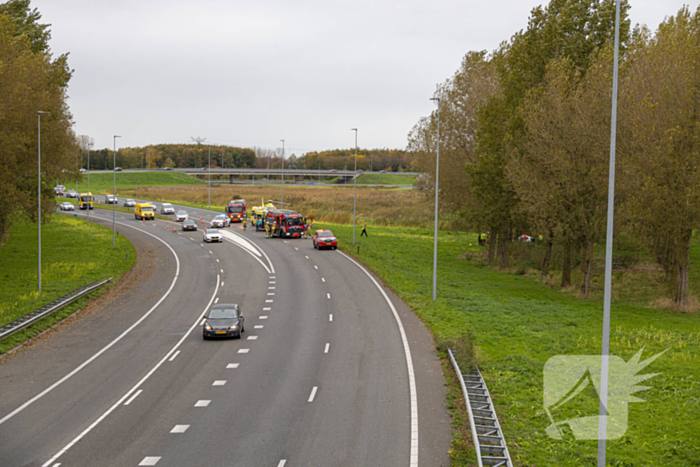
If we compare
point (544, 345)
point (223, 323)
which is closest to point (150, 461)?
point (223, 323)

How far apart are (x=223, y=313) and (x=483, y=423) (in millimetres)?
14857

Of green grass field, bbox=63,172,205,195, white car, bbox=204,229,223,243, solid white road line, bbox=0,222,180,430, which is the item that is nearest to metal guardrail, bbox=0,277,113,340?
solid white road line, bbox=0,222,180,430

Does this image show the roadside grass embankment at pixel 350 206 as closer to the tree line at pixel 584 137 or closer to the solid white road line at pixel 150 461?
the tree line at pixel 584 137

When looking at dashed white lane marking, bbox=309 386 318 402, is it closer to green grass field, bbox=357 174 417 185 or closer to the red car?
the red car

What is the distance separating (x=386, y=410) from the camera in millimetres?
17156

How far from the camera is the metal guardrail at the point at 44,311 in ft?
82.9

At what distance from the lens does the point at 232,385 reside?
19641 mm

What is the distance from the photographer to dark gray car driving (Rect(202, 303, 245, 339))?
25.5 m

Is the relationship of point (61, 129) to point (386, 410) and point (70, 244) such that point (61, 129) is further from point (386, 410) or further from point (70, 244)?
point (386, 410)

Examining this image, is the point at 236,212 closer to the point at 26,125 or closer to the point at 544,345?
the point at 26,125

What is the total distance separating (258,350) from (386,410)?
28.0ft

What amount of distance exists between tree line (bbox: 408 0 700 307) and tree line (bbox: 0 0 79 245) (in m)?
31.0

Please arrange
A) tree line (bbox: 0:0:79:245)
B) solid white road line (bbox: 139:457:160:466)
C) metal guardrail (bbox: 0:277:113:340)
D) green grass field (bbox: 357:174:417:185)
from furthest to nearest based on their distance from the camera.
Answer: green grass field (bbox: 357:174:417:185) → tree line (bbox: 0:0:79:245) → metal guardrail (bbox: 0:277:113:340) → solid white road line (bbox: 139:457:160:466)

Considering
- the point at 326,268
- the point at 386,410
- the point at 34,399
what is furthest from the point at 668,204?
the point at 34,399
